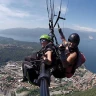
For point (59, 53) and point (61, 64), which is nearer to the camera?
point (59, 53)

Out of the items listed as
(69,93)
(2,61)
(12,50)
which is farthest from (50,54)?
(12,50)

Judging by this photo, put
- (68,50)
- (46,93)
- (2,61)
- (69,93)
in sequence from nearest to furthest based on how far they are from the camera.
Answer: (46,93)
(68,50)
(69,93)
(2,61)

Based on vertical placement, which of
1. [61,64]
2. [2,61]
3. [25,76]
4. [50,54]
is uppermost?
[50,54]

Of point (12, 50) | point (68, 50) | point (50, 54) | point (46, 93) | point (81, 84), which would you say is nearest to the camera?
point (46, 93)

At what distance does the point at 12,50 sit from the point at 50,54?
108768mm

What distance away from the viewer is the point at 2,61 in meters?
87.9

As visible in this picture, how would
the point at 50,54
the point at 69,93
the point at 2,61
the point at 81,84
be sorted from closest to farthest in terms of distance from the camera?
the point at 50,54, the point at 69,93, the point at 81,84, the point at 2,61

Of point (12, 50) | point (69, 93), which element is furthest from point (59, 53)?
point (12, 50)

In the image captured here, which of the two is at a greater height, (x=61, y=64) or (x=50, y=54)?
(x=50, y=54)

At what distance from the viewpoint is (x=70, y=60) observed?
3164mm

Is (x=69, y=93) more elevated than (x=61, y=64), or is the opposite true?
(x=61, y=64)

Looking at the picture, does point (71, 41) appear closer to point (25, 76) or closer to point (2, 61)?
point (25, 76)

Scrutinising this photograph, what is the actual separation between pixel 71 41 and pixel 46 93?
1870 mm

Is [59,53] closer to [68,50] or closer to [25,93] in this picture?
[68,50]
